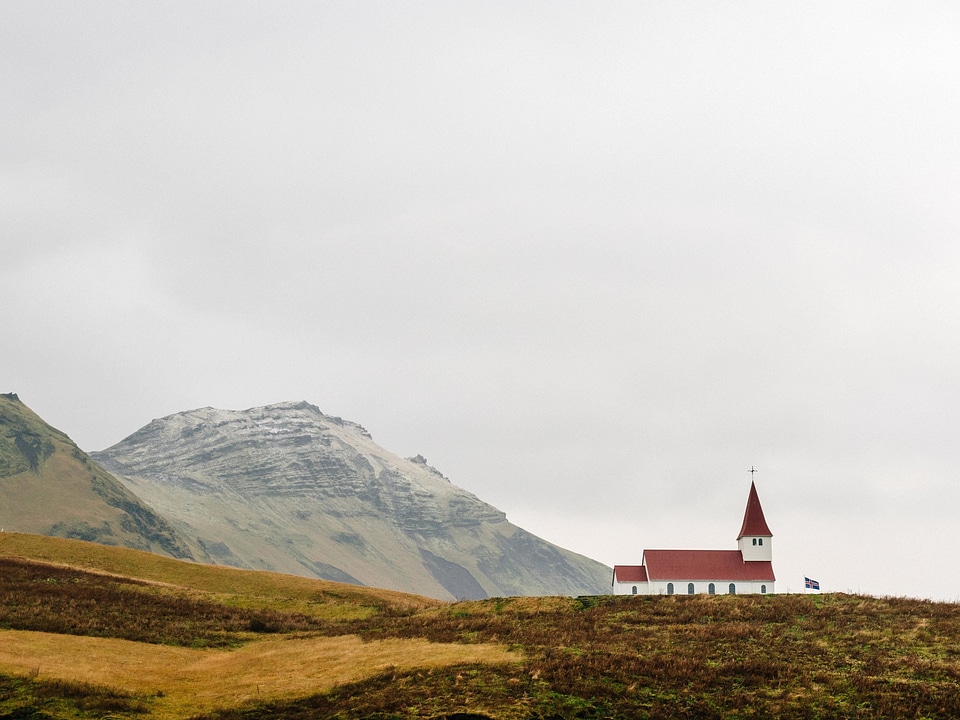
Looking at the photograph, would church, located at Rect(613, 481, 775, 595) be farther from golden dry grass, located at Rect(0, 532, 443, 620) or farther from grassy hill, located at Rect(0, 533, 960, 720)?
grassy hill, located at Rect(0, 533, 960, 720)

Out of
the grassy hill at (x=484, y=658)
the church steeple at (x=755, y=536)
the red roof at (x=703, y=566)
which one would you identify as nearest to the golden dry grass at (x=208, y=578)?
the grassy hill at (x=484, y=658)

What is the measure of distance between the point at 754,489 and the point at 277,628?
334 feet

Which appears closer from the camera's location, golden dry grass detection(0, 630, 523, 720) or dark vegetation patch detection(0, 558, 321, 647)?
golden dry grass detection(0, 630, 523, 720)

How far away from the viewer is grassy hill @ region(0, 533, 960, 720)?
122ft

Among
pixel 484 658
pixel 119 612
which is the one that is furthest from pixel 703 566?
pixel 484 658

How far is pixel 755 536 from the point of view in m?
142

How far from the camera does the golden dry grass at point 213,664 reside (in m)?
41.3

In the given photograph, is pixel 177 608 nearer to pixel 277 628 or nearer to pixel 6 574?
pixel 277 628

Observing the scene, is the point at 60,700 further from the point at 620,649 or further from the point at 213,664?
the point at 620,649

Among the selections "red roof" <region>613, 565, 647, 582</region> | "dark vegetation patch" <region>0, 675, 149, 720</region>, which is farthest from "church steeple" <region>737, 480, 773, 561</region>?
"dark vegetation patch" <region>0, 675, 149, 720</region>

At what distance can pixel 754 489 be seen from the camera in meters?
148

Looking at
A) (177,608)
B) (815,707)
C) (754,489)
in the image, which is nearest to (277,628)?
(177,608)

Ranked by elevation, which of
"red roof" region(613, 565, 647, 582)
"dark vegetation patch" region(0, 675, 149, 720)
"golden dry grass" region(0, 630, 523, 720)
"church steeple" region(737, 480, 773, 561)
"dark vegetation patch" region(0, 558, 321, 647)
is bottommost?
"dark vegetation patch" region(0, 675, 149, 720)

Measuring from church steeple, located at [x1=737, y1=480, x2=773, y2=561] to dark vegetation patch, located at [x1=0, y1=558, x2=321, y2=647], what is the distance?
297 feet
